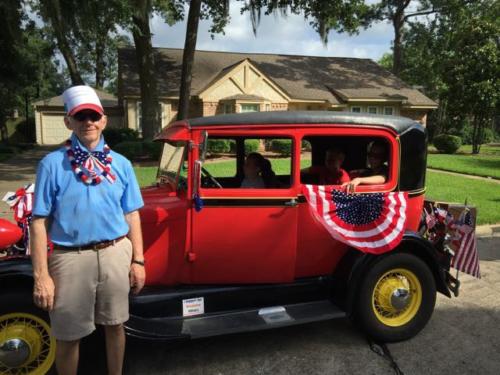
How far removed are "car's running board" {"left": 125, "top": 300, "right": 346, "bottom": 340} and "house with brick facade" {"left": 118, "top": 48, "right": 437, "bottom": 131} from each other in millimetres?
20975

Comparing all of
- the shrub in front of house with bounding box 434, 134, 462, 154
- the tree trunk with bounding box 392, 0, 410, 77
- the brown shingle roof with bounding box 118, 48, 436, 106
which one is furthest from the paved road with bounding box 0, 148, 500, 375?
the tree trunk with bounding box 392, 0, 410, 77

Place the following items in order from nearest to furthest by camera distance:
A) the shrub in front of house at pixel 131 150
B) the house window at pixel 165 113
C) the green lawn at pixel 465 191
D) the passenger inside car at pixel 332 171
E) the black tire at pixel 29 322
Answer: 1. the black tire at pixel 29 322
2. the passenger inside car at pixel 332 171
3. the green lawn at pixel 465 191
4. the shrub in front of house at pixel 131 150
5. the house window at pixel 165 113

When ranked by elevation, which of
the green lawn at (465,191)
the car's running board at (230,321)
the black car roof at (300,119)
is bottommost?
the car's running board at (230,321)

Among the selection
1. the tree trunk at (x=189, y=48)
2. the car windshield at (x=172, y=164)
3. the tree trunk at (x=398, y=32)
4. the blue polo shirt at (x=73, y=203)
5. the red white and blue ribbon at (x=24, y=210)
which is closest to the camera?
the blue polo shirt at (x=73, y=203)

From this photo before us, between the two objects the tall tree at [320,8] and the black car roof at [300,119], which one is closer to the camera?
the black car roof at [300,119]

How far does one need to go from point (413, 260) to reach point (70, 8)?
12994 mm

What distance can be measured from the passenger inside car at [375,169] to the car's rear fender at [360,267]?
54 cm

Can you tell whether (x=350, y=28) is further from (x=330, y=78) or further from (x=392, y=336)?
(x=392, y=336)

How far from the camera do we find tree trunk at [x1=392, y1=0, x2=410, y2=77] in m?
34.5

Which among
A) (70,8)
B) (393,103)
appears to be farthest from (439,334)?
(393,103)

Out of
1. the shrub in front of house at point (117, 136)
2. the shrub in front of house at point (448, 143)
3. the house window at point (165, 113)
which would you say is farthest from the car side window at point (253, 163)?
the house window at point (165, 113)

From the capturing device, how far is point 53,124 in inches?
1183

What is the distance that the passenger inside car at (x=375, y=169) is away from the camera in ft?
11.8

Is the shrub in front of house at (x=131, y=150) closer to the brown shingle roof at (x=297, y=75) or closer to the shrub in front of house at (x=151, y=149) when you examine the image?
the shrub in front of house at (x=151, y=149)
